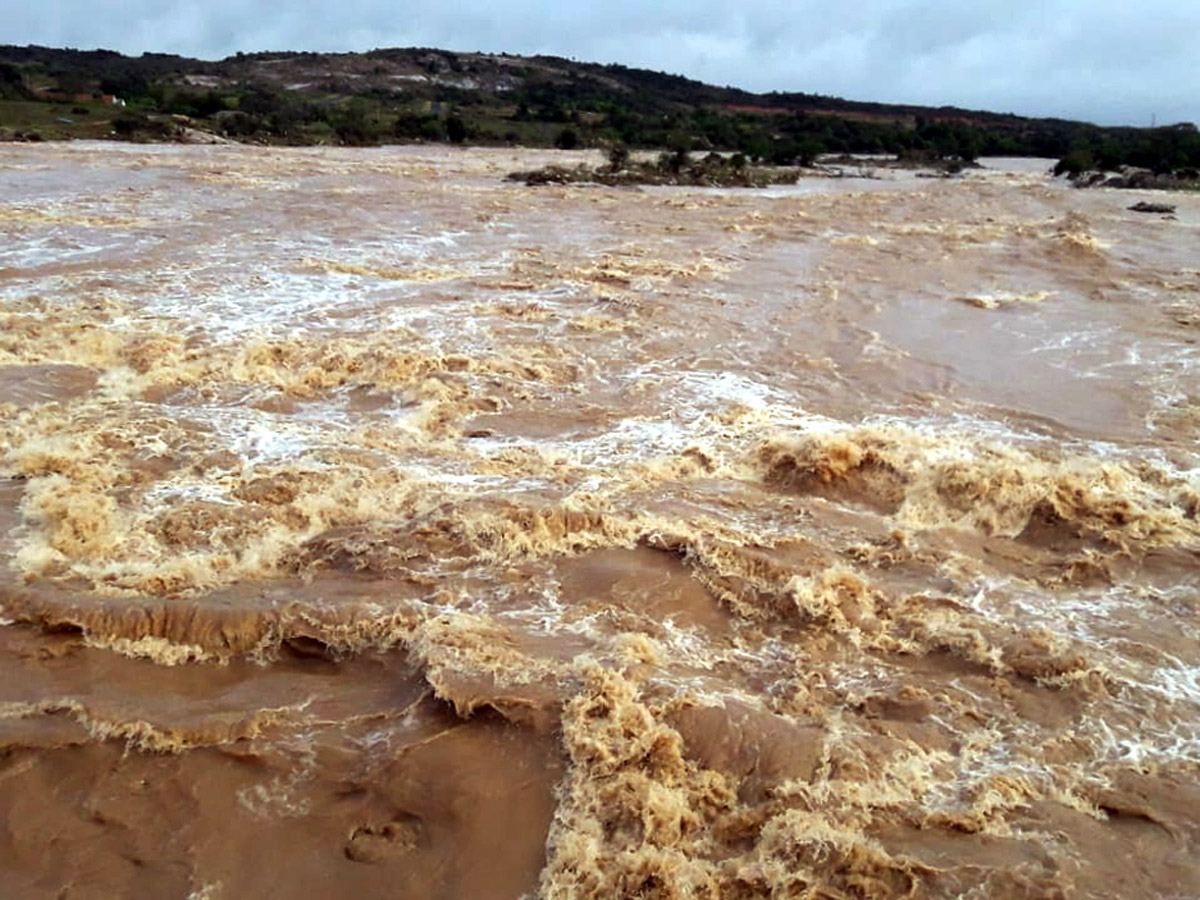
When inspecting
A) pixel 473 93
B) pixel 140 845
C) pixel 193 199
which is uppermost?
pixel 473 93

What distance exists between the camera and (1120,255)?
18.3 metres

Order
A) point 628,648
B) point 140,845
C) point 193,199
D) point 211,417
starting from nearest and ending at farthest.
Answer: point 140,845
point 628,648
point 211,417
point 193,199

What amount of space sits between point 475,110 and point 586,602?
2433 inches

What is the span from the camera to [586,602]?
5.61m

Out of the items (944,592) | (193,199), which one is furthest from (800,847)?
(193,199)

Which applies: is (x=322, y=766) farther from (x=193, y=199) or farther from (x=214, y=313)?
(x=193, y=199)

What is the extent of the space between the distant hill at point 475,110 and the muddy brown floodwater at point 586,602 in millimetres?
28653

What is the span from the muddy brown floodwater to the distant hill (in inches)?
1128

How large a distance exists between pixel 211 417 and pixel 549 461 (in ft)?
10.3

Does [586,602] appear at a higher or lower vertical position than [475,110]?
lower

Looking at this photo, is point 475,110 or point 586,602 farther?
point 475,110

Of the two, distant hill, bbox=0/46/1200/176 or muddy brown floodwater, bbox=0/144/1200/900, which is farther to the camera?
distant hill, bbox=0/46/1200/176

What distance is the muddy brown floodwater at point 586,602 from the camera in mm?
3922

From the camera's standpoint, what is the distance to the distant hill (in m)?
40.3
